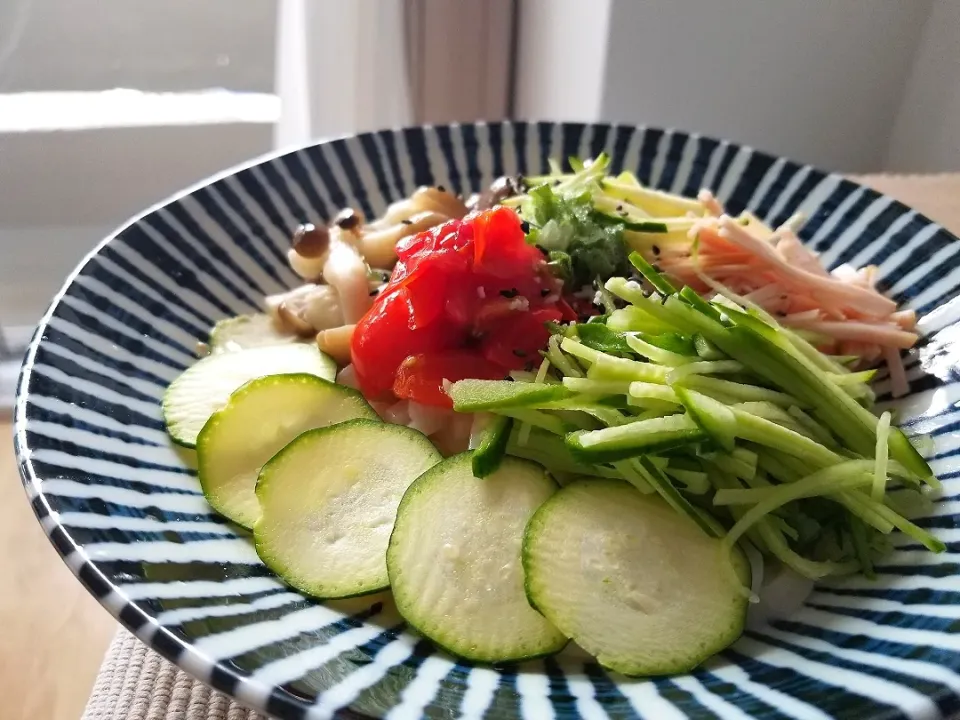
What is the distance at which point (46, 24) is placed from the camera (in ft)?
9.18

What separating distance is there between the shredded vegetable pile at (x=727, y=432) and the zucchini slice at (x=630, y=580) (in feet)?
0.13

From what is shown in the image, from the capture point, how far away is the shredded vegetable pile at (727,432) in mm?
1146

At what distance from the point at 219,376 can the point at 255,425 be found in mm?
207

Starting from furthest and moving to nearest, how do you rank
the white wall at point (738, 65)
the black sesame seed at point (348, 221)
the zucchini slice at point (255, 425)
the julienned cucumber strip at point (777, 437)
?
1. the white wall at point (738, 65)
2. the black sesame seed at point (348, 221)
3. the zucchini slice at point (255, 425)
4. the julienned cucumber strip at point (777, 437)

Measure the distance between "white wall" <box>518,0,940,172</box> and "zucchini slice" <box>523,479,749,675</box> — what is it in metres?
1.88

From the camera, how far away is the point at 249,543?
1.23 meters

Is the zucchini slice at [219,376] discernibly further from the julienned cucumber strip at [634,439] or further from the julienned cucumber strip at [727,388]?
the julienned cucumber strip at [727,388]

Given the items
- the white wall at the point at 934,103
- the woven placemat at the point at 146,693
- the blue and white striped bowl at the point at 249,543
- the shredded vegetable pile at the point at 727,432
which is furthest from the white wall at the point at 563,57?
the woven placemat at the point at 146,693

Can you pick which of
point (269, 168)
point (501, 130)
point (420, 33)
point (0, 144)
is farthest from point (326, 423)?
Result: point (0, 144)

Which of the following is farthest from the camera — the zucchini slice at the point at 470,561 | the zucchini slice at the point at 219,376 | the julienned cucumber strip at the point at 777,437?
the zucchini slice at the point at 219,376

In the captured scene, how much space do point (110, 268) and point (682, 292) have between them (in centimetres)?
108

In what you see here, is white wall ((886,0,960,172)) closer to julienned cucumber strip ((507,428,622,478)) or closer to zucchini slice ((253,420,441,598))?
julienned cucumber strip ((507,428,622,478))

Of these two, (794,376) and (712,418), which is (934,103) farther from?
(712,418)

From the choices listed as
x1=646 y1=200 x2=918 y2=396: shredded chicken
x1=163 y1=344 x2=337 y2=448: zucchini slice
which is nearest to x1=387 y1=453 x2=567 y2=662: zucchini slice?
x1=163 y1=344 x2=337 y2=448: zucchini slice
